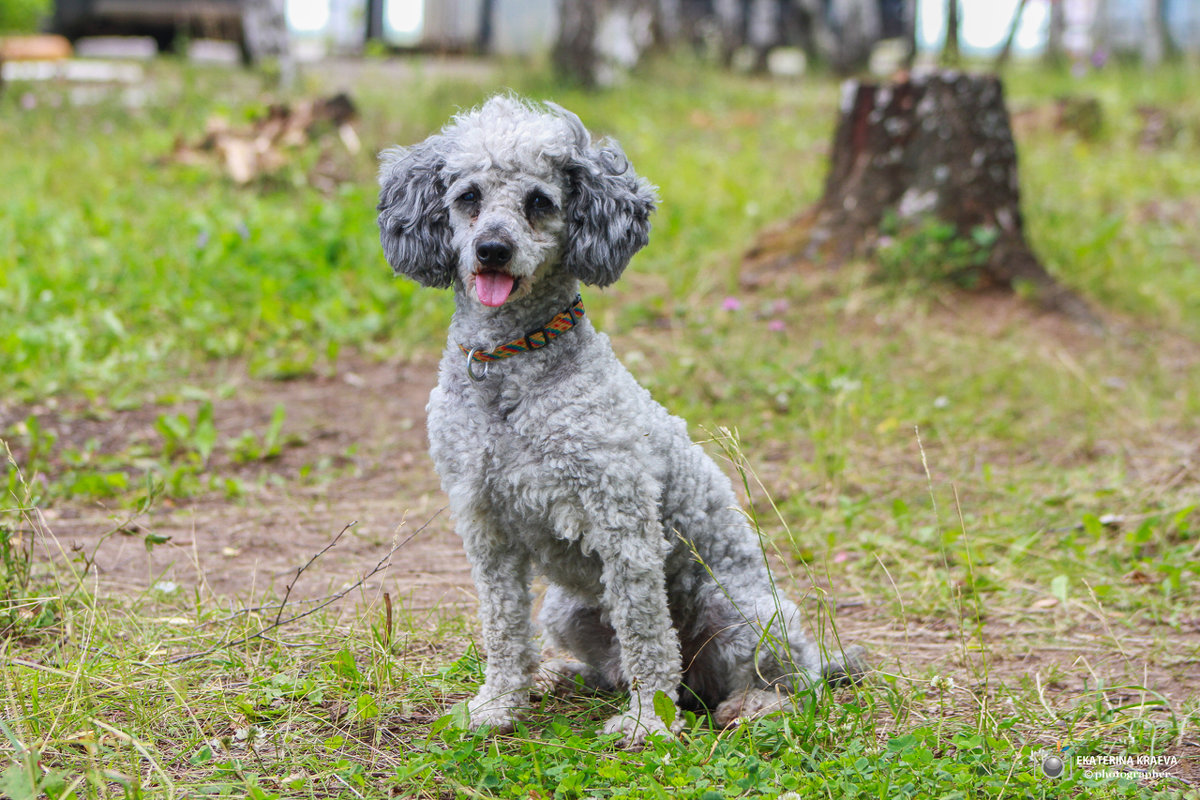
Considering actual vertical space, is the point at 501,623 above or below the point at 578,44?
below

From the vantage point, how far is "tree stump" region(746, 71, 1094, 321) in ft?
18.8

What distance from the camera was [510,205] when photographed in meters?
2.37

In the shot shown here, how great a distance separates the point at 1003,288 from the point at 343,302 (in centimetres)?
363

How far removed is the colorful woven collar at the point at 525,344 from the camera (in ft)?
8.05

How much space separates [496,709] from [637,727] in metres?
0.36

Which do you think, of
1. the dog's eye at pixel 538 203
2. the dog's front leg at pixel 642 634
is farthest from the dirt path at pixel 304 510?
the dog's eye at pixel 538 203

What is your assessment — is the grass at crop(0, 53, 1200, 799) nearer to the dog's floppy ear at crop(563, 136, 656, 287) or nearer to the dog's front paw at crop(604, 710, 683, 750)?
the dog's front paw at crop(604, 710, 683, 750)

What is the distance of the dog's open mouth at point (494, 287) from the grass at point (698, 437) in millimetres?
654

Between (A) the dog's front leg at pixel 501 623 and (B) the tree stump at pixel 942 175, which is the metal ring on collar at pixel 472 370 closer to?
(A) the dog's front leg at pixel 501 623

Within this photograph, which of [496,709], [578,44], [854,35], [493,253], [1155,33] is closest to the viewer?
[493,253]

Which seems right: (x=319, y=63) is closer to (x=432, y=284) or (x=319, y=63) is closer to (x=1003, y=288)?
(x=1003, y=288)

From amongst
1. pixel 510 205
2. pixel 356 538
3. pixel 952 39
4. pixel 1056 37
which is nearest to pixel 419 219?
pixel 510 205

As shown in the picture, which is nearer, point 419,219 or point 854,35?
point 419,219

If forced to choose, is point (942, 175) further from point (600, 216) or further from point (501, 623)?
point (501, 623)
